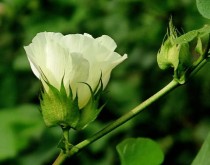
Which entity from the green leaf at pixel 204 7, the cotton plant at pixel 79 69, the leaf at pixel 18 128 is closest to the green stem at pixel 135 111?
the cotton plant at pixel 79 69

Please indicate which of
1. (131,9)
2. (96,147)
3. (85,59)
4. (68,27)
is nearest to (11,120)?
(96,147)

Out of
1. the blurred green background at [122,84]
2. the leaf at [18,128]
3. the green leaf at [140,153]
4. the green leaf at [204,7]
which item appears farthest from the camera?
the blurred green background at [122,84]

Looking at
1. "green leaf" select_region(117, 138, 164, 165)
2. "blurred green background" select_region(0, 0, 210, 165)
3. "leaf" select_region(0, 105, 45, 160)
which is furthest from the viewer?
"blurred green background" select_region(0, 0, 210, 165)

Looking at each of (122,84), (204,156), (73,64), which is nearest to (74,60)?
(73,64)

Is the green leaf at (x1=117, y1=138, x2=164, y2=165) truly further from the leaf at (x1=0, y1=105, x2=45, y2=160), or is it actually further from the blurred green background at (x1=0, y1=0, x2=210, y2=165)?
the blurred green background at (x1=0, y1=0, x2=210, y2=165)

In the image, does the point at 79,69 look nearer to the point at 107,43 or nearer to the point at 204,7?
the point at 107,43

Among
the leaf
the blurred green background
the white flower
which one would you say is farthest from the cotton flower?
the blurred green background

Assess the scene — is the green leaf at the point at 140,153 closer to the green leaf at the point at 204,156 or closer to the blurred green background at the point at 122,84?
the green leaf at the point at 204,156

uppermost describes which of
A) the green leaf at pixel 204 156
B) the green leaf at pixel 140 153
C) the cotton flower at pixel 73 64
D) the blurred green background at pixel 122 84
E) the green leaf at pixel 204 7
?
the green leaf at pixel 204 7
